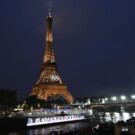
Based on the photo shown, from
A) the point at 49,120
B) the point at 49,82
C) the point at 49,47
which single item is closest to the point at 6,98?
the point at 49,120

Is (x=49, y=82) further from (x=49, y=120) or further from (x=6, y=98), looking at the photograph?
(x=49, y=120)

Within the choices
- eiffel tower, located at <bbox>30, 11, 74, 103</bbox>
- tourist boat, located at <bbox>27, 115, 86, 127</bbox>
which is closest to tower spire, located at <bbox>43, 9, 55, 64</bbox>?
eiffel tower, located at <bbox>30, 11, 74, 103</bbox>

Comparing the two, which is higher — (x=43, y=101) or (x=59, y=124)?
(x=43, y=101)

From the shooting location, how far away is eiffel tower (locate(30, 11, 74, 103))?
241 feet

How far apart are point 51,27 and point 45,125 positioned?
193ft

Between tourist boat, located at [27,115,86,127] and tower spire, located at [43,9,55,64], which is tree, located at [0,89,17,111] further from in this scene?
tower spire, located at [43,9,55,64]

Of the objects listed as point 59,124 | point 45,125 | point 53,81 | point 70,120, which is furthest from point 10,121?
point 53,81

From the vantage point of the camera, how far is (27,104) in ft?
229

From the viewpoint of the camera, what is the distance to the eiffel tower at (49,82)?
7344 centimetres

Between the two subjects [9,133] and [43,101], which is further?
[43,101]

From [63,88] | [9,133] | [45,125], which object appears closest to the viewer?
[9,133]

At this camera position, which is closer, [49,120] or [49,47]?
[49,120]

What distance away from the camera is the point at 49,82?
75562 mm

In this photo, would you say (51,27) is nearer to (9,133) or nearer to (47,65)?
(47,65)
